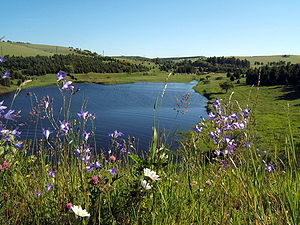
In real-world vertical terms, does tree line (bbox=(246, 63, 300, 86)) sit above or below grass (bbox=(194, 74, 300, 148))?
above

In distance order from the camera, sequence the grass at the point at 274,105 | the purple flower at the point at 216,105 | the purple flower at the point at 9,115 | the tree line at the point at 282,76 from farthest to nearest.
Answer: the tree line at the point at 282,76 → the grass at the point at 274,105 → the purple flower at the point at 216,105 → the purple flower at the point at 9,115

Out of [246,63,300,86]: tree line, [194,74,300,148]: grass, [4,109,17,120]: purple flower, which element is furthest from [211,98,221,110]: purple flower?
[246,63,300,86]: tree line

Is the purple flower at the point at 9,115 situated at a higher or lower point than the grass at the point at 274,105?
higher

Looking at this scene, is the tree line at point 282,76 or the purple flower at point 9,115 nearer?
the purple flower at point 9,115

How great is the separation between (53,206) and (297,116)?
137 ft

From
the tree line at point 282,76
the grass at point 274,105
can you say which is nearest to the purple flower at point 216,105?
the grass at point 274,105

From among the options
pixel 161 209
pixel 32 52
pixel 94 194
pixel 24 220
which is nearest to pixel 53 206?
pixel 24 220

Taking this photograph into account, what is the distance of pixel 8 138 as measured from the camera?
2.36 m

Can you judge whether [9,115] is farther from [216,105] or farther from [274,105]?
[274,105]

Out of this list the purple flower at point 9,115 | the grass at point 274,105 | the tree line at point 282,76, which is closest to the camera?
the purple flower at point 9,115

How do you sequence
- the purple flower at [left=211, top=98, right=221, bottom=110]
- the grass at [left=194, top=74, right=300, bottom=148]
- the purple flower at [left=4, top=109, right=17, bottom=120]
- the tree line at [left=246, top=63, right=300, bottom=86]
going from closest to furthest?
the purple flower at [left=4, top=109, right=17, bottom=120] → the purple flower at [left=211, top=98, right=221, bottom=110] → the grass at [left=194, top=74, right=300, bottom=148] → the tree line at [left=246, top=63, right=300, bottom=86]

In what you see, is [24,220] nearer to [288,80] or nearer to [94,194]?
[94,194]

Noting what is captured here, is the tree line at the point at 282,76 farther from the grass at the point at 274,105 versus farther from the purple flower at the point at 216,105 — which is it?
the purple flower at the point at 216,105

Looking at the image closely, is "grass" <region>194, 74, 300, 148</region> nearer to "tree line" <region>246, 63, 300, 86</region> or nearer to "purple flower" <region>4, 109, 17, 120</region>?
"tree line" <region>246, 63, 300, 86</region>
